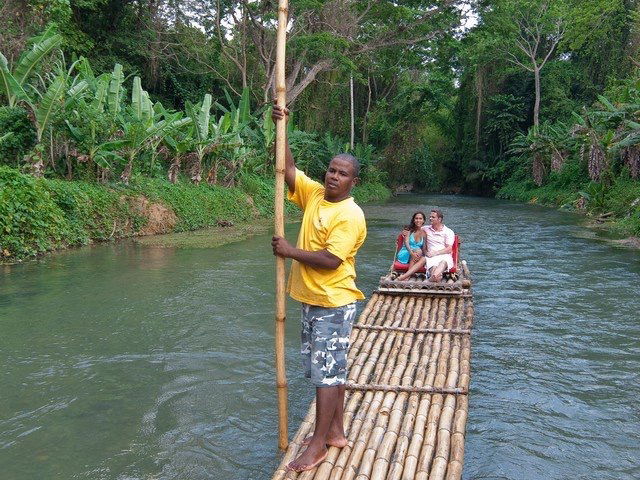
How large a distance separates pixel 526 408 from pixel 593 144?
17.5 metres

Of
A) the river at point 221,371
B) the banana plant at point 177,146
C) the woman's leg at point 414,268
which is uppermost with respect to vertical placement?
the banana plant at point 177,146

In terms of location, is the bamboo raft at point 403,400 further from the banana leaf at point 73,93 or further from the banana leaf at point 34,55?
the banana leaf at point 34,55

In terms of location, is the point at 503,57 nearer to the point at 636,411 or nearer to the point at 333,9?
the point at 333,9

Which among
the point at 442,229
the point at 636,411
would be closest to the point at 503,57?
the point at 442,229

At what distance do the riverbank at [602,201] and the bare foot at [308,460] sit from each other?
37.1 ft

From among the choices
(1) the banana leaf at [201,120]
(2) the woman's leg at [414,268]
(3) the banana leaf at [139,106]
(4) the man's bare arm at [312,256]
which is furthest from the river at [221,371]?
(1) the banana leaf at [201,120]

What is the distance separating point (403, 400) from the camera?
418 cm

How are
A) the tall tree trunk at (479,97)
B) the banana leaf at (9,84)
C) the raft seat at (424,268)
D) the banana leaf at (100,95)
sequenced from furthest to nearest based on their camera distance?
the tall tree trunk at (479,97) → the banana leaf at (100,95) → the banana leaf at (9,84) → the raft seat at (424,268)

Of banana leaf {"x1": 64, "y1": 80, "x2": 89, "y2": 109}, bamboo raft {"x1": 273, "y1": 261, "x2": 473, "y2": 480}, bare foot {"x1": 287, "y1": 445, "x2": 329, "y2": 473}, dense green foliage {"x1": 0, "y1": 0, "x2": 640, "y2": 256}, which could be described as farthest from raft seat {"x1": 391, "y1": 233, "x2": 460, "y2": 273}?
banana leaf {"x1": 64, "y1": 80, "x2": 89, "y2": 109}

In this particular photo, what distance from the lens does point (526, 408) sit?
4734 mm

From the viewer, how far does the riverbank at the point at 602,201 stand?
47.3 feet

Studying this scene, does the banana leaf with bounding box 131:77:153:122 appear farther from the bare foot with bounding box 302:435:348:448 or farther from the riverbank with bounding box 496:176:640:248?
the bare foot with bounding box 302:435:348:448

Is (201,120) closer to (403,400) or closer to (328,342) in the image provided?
(403,400)

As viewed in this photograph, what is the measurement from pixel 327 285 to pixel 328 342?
31cm
